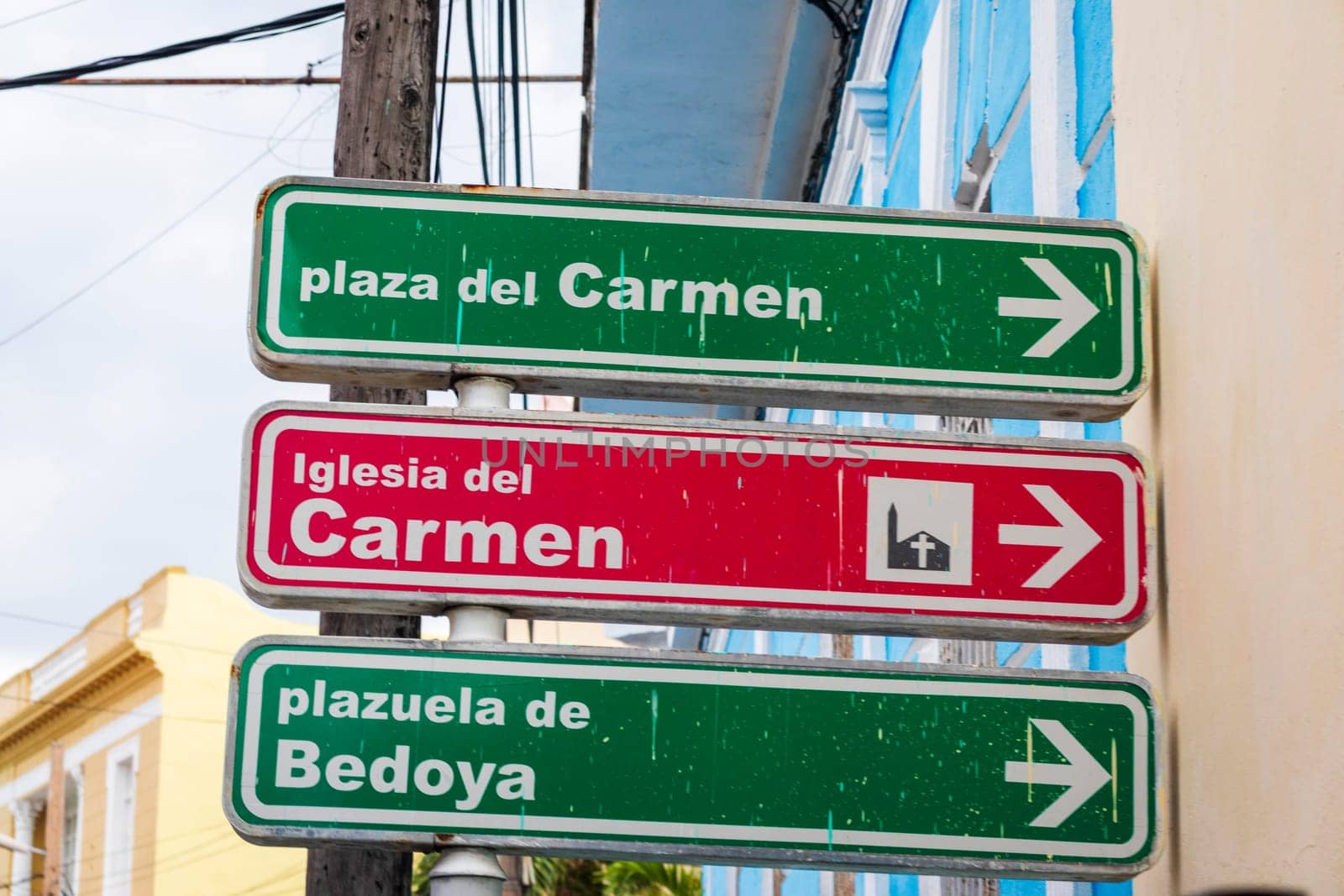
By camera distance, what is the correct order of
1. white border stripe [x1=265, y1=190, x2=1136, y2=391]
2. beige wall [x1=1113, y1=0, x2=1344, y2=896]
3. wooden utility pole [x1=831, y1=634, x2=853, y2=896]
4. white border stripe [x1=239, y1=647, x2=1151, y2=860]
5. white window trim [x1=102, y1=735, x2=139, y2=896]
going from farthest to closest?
1. white window trim [x1=102, y1=735, x2=139, y2=896]
2. wooden utility pole [x1=831, y1=634, x2=853, y2=896]
3. white border stripe [x1=265, y1=190, x2=1136, y2=391]
4. white border stripe [x1=239, y1=647, x2=1151, y2=860]
5. beige wall [x1=1113, y1=0, x2=1344, y2=896]

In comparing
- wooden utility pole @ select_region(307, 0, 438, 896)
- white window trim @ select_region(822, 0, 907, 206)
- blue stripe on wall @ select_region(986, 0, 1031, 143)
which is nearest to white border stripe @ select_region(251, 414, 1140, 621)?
wooden utility pole @ select_region(307, 0, 438, 896)

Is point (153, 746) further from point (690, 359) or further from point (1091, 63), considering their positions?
point (690, 359)

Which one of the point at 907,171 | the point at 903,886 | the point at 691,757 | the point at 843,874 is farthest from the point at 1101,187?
the point at 843,874

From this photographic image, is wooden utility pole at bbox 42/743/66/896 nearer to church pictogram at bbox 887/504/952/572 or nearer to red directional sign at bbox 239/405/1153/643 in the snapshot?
red directional sign at bbox 239/405/1153/643

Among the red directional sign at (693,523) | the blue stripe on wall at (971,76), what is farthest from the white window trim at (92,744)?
the red directional sign at (693,523)

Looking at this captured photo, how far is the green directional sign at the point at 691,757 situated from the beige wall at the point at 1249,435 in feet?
0.73

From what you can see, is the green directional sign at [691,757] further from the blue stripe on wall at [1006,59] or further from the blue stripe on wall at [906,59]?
Answer: the blue stripe on wall at [906,59]

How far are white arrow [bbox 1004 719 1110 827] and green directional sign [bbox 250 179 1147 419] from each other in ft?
2.20

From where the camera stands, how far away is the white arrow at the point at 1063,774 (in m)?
3.25

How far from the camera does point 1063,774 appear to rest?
3268 mm

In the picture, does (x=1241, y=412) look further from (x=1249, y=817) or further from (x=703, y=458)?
(x=703, y=458)

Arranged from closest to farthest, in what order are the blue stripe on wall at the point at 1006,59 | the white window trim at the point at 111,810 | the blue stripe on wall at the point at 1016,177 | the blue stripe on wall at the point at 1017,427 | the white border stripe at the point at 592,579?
1. the white border stripe at the point at 592,579
2. the blue stripe on wall at the point at 1017,427
3. the blue stripe on wall at the point at 1016,177
4. the blue stripe on wall at the point at 1006,59
5. the white window trim at the point at 111,810

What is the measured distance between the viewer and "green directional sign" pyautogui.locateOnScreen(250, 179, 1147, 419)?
3.50 metres

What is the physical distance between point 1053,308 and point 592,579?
1087mm
